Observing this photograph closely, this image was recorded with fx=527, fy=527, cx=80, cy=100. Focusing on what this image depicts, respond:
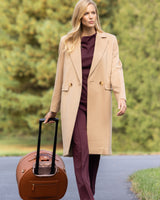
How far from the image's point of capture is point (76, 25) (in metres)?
4.67

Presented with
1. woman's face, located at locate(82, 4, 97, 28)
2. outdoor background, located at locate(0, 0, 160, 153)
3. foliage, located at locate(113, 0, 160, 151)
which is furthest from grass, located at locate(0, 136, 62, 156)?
woman's face, located at locate(82, 4, 97, 28)

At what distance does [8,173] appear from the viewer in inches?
Answer: 301

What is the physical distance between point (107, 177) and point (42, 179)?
2638 mm

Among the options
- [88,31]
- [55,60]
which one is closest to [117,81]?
[88,31]

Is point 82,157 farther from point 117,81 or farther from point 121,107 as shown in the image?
point 117,81

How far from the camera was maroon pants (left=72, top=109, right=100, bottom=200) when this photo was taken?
4.41 m

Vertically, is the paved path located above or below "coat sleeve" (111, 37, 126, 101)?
below

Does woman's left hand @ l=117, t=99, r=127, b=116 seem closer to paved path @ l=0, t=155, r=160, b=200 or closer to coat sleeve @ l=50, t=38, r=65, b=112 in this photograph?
coat sleeve @ l=50, t=38, r=65, b=112

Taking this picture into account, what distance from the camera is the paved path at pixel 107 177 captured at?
5.84 metres

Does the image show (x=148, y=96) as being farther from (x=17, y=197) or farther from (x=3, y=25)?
(x=17, y=197)

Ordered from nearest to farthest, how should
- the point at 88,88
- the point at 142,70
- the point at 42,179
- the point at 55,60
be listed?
1. the point at 88,88
2. the point at 42,179
3. the point at 142,70
4. the point at 55,60

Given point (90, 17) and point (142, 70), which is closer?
point (90, 17)

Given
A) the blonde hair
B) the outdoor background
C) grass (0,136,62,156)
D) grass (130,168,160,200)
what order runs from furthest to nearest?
1. grass (0,136,62,156)
2. the outdoor background
3. grass (130,168,160,200)
4. the blonde hair

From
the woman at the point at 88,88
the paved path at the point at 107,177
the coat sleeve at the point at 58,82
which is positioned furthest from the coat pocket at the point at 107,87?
the paved path at the point at 107,177
